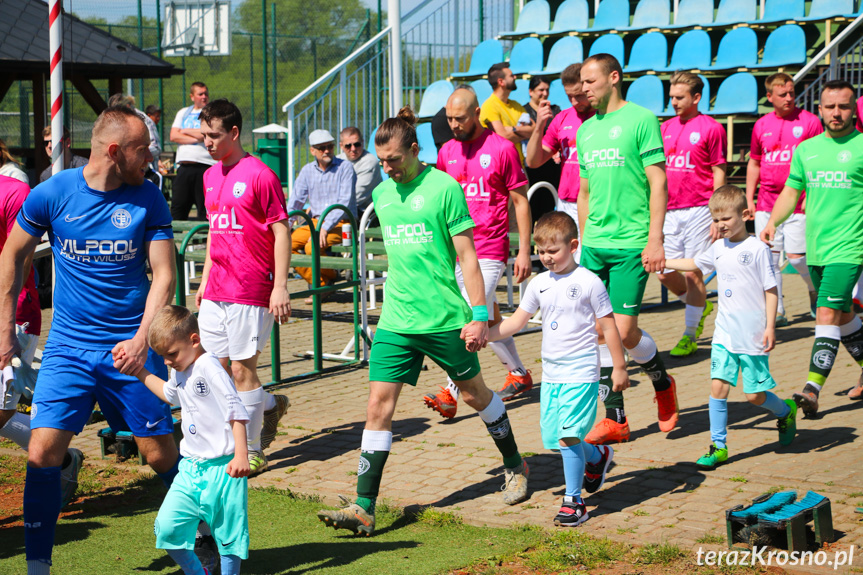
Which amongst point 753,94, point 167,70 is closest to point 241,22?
point 167,70

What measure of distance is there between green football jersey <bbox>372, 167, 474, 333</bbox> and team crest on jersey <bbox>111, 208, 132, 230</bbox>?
1371mm

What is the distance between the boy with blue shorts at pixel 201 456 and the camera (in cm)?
409

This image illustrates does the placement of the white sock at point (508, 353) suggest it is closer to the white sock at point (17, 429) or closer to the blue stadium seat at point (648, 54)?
the white sock at point (17, 429)

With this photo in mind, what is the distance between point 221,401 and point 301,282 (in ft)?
30.1

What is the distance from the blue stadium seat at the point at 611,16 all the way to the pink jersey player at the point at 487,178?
1257 centimetres

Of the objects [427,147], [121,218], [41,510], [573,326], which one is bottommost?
[41,510]

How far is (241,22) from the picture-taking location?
112ft

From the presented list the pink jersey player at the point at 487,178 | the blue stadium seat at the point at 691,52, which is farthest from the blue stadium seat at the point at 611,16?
the pink jersey player at the point at 487,178

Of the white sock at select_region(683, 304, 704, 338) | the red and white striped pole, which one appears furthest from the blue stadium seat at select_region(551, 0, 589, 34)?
the red and white striped pole

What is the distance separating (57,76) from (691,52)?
1367 cm

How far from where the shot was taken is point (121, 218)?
4402mm

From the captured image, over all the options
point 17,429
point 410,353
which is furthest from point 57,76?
point 410,353

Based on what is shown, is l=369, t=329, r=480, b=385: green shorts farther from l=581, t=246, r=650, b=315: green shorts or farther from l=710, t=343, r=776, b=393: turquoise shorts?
l=710, t=343, r=776, b=393: turquoise shorts

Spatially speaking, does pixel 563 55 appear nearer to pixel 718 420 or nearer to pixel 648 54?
pixel 648 54
